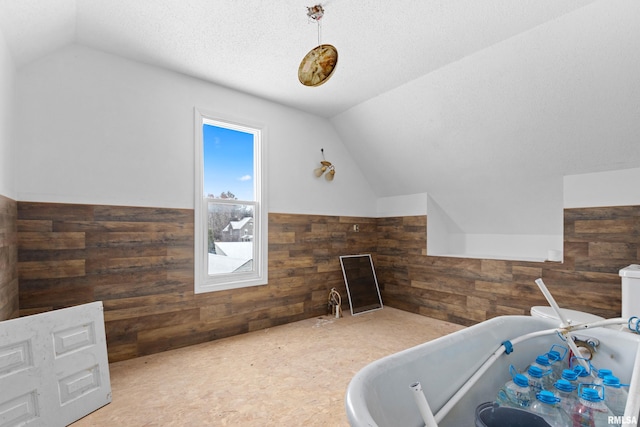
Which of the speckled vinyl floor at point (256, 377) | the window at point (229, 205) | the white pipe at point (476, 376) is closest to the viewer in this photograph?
the white pipe at point (476, 376)

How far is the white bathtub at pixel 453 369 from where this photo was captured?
3.76 feet

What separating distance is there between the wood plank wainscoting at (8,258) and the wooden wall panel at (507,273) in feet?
12.6

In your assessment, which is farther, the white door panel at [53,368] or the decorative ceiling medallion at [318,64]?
the decorative ceiling medallion at [318,64]

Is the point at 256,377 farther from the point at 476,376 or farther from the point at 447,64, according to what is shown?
the point at 447,64

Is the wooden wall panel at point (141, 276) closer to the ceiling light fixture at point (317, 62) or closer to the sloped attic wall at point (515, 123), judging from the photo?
the sloped attic wall at point (515, 123)

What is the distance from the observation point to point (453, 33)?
91.3 inches

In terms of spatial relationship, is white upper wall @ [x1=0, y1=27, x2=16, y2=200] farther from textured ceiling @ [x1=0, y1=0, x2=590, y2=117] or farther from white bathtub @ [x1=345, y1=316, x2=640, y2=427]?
white bathtub @ [x1=345, y1=316, x2=640, y2=427]

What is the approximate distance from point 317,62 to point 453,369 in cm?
192

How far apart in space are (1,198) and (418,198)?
4.01 meters

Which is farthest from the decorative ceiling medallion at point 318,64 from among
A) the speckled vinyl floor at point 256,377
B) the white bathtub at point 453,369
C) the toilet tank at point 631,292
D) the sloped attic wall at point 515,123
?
the toilet tank at point 631,292

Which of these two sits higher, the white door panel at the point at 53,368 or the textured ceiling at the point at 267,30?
the textured ceiling at the point at 267,30

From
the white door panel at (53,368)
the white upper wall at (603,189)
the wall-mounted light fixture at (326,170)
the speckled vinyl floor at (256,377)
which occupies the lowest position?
the speckled vinyl floor at (256,377)

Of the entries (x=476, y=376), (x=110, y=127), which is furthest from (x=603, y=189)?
(x=110, y=127)

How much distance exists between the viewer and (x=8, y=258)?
2020mm
